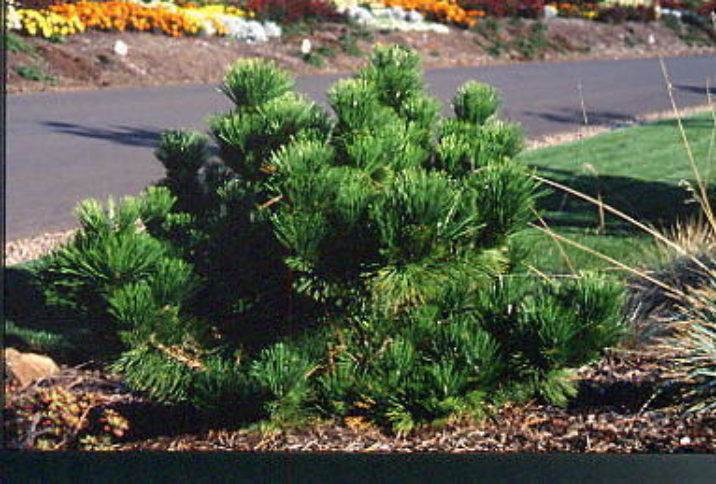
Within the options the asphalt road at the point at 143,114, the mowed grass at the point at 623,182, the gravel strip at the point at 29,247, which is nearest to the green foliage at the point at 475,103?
the asphalt road at the point at 143,114

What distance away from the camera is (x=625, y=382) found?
13.9ft

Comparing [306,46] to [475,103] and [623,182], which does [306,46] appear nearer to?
[475,103]

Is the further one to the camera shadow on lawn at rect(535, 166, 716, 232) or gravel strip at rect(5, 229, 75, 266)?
shadow on lawn at rect(535, 166, 716, 232)

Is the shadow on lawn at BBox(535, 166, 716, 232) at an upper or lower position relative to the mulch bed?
upper

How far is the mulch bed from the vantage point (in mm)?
3859

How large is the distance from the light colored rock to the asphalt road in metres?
0.67

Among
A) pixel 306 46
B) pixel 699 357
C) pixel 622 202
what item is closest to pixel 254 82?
pixel 306 46

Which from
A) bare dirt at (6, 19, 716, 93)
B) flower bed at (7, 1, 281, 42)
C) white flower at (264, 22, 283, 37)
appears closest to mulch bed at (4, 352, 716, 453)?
bare dirt at (6, 19, 716, 93)

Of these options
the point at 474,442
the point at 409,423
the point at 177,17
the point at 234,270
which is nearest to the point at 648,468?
the point at 474,442

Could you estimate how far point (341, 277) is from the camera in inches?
141

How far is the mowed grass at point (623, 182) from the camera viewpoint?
5543 millimetres

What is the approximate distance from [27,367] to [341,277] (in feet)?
4.99

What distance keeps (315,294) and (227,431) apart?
672 mm

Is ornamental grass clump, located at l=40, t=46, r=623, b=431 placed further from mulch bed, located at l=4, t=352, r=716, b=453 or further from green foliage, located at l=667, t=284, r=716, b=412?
green foliage, located at l=667, t=284, r=716, b=412
